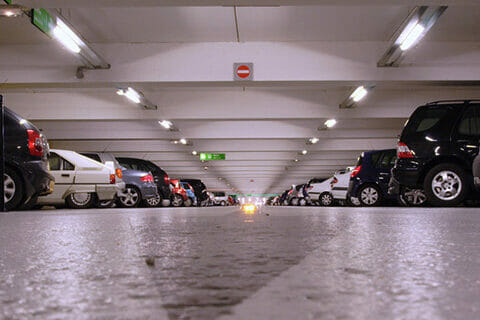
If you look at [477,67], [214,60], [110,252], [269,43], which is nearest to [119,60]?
[214,60]

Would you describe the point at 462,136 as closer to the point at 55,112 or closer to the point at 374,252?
the point at 374,252

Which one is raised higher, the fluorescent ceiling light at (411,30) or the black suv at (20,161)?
the fluorescent ceiling light at (411,30)

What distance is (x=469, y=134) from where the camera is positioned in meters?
8.12

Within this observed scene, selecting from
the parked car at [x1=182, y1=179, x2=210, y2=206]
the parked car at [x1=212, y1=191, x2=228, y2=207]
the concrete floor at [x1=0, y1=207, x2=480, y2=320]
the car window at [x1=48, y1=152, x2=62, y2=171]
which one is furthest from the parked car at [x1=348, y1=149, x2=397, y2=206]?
the parked car at [x1=212, y1=191, x2=228, y2=207]

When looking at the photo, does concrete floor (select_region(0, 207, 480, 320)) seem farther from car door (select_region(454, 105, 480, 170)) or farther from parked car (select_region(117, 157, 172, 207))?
parked car (select_region(117, 157, 172, 207))

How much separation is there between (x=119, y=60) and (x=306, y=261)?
35.4 feet

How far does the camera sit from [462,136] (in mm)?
8125

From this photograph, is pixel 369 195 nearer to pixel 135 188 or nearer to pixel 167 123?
pixel 135 188

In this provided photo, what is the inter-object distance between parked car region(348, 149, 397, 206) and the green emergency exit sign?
28.2 feet

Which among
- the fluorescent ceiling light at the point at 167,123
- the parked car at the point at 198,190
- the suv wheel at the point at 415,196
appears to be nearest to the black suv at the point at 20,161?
the suv wheel at the point at 415,196

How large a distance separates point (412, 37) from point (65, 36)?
6.90 m

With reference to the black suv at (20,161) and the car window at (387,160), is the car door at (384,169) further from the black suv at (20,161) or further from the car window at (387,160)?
the black suv at (20,161)

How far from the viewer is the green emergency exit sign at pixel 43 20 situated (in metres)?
7.63

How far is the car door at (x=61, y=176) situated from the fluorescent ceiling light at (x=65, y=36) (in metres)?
2.47
